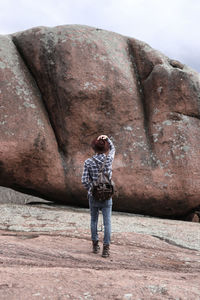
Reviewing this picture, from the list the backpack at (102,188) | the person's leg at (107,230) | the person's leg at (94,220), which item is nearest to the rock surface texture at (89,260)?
the person's leg at (107,230)

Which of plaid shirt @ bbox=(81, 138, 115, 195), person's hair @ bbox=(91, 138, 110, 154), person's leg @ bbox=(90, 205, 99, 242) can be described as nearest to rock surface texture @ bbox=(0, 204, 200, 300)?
person's leg @ bbox=(90, 205, 99, 242)

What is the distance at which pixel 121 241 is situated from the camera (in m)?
5.90

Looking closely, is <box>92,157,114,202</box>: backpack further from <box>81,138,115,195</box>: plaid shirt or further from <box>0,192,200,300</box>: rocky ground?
<box>0,192,200,300</box>: rocky ground

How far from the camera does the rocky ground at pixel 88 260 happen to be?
329cm

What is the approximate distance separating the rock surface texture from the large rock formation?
1.97m

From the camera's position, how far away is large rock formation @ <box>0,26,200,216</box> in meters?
9.68

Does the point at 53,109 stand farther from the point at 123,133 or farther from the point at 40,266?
the point at 40,266

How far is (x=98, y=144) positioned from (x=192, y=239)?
3.08 metres

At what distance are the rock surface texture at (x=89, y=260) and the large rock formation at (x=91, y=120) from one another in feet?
6.48

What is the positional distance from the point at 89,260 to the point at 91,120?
19.2ft

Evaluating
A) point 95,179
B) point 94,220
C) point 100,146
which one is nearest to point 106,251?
point 94,220

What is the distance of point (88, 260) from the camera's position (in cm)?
466

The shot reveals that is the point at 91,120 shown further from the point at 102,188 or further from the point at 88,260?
the point at 88,260

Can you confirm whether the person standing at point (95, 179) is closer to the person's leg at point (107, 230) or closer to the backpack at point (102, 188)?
the person's leg at point (107, 230)
